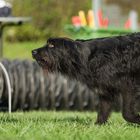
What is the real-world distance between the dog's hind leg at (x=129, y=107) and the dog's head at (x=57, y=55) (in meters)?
0.69

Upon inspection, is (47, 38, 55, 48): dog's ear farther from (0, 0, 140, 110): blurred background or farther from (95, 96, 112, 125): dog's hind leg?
(0, 0, 140, 110): blurred background

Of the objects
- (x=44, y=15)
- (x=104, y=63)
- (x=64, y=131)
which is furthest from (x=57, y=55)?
(x=44, y=15)

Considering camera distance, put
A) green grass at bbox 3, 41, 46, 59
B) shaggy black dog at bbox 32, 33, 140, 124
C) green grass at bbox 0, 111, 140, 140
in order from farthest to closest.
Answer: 1. green grass at bbox 3, 41, 46, 59
2. shaggy black dog at bbox 32, 33, 140, 124
3. green grass at bbox 0, 111, 140, 140

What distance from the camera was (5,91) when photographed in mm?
10953

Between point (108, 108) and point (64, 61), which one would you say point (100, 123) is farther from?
point (64, 61)

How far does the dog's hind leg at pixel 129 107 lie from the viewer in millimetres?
6348

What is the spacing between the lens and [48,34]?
26.9m

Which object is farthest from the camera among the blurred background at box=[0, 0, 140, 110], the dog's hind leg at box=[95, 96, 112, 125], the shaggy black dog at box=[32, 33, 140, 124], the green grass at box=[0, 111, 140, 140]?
the blurred background at box=[0, 0, 140, 110]

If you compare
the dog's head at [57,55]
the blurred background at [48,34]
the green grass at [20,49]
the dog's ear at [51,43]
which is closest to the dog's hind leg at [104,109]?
the blurred background at [48,34]

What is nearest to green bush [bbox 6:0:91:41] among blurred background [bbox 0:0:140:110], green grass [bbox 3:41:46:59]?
blurred background [bbox 0:0:140:110]

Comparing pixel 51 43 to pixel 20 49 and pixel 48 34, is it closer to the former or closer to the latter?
pixel 20 49

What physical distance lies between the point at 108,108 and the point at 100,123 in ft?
0.63

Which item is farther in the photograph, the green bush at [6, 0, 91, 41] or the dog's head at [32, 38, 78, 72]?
the green bush at [6, 0, 91, 41]

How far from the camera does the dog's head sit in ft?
20.8
